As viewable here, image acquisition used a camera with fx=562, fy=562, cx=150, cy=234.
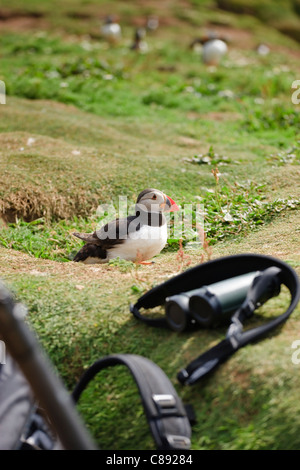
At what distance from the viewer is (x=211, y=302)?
2.55 metres

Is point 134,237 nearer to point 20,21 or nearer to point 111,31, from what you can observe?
point 111,31

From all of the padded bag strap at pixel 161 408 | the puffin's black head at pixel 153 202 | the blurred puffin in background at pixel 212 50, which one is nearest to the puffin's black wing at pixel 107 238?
the puffin's black head at pixel 153 202

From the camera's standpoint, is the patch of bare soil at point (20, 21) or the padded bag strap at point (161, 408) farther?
the patch of bare soil at point (20, 21)

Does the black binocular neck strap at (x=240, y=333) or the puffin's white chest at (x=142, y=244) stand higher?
the black binocular neck strap at (x=240, y=333)

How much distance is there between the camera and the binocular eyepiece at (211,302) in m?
2.56

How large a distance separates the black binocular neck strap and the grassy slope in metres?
0.07

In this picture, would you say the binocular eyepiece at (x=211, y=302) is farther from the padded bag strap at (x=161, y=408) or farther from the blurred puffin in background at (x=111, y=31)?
the blurred puffin in background at (x=111, y=31)

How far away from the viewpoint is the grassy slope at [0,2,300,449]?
2.38 metres

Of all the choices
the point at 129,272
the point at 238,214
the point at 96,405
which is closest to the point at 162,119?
the point at 238,214

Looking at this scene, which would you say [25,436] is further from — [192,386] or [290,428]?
[290,428]

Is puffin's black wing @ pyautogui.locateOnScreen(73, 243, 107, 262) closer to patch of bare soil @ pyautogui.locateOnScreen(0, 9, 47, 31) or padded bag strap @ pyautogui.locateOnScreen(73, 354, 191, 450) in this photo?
padded bag strap @ pyautogui.locateOnScreen(73, 354, 191, 450)

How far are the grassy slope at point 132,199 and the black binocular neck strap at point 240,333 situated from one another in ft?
0.22

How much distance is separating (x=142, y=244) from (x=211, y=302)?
6.00 feet

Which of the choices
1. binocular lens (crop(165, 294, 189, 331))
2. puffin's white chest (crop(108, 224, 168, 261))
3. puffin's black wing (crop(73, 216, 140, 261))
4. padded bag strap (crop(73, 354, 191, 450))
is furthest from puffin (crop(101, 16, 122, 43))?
padded bag strap (crop(73, 354, 191, 450))
